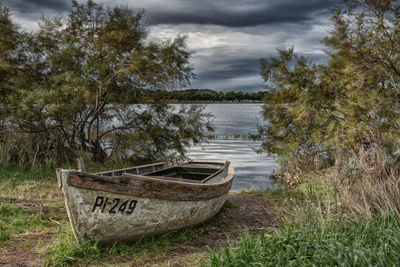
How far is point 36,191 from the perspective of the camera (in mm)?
8461

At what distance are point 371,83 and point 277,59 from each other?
3.83 meters

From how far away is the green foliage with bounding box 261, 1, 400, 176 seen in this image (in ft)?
30.7

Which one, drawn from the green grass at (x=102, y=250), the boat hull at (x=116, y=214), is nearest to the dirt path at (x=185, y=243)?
the green grass at (x=102, y=250)

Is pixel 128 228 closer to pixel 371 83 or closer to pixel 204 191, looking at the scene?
pixel 204 191

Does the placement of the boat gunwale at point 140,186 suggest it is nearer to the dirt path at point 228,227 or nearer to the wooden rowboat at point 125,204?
the wooden rowboat at point 125,204

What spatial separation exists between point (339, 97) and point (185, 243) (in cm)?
826

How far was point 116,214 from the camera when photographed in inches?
199

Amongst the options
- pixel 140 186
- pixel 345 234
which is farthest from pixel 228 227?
pixel 345 234

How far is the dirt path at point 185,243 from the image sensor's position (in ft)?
15.7

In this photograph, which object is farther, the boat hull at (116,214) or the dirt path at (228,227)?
the dirt path at (228,227)

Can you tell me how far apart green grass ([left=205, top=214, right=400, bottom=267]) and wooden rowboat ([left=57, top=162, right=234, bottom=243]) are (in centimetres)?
166

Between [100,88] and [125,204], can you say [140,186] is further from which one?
[100,88]

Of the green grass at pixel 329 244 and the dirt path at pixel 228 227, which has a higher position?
the green grass at pixel 329 244

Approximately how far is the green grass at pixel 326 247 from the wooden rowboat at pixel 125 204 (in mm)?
1664
